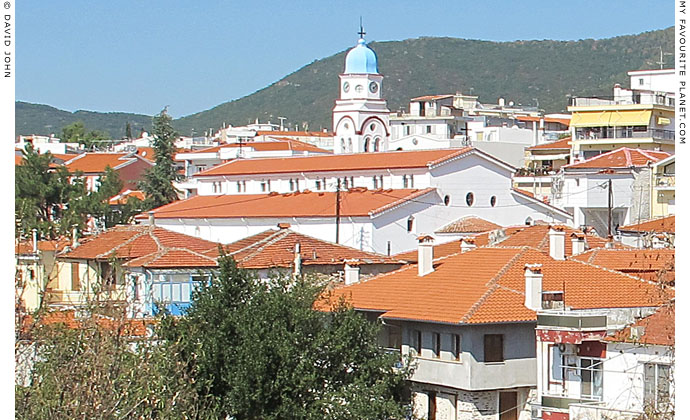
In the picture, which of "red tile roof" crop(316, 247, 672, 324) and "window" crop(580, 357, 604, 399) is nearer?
"window" crop(580, 357, 604, 399)

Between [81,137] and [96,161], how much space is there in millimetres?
41338

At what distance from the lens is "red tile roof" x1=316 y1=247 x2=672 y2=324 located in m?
24.4

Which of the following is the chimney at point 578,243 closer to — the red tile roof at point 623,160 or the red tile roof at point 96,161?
the red tile roof at point 623,160

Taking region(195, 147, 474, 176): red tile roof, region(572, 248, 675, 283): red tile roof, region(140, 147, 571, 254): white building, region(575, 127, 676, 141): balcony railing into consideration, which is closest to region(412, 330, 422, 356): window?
region(572, 248, 675, 283): red tile roof

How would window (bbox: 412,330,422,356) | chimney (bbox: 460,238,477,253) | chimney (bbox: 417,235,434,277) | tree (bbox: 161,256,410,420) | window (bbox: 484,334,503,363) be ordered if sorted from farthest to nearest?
chimney (bbox: 460,238,477,253)
chimney (bbox: 417,235,434,277)
window (bbox: 412,330,422,356)
window (bbox: 484,334,503,363)
tree (bbox: 161,256,410,420)

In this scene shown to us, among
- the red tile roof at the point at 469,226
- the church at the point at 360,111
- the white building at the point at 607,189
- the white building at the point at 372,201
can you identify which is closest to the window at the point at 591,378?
the white building at the point at 372,201

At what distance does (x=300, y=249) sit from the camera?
1410 inches

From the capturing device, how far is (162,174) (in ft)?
259

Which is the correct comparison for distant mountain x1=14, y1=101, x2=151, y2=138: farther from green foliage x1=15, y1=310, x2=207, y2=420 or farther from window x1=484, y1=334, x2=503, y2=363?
green foliage x1=15, y1=310, x2=207, y2=420

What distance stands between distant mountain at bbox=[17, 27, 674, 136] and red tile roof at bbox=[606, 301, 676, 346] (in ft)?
456

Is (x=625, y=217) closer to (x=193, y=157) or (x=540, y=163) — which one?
(x=540, y=163)

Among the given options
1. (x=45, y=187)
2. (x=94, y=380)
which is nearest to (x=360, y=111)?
(x=45, y=187)

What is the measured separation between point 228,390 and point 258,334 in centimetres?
106

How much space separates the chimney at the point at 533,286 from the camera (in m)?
23.9
